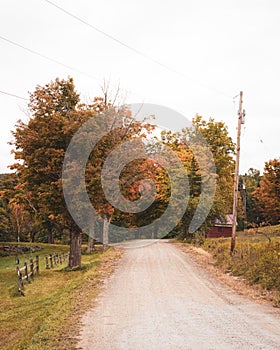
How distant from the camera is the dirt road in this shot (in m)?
7.93

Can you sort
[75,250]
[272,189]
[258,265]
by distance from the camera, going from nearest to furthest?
[258,265]
[75,250]
[272,189]

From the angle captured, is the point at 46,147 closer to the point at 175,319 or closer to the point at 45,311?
the point at 45,311

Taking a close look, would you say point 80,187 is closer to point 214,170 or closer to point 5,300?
point 5,300

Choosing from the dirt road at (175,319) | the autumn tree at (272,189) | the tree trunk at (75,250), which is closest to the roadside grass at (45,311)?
the dirt road at (175,319)

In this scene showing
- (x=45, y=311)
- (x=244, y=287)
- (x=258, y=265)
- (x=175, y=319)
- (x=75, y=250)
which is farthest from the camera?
(x=75, y=250)

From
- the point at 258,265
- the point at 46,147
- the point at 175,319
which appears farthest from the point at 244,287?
the point at 46,147

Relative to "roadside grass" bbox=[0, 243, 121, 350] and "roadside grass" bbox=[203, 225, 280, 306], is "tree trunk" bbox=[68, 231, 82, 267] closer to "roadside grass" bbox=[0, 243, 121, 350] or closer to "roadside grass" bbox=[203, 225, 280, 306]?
"roadside grass" bbox=[0, 243, 121, 350]

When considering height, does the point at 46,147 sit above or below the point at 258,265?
above

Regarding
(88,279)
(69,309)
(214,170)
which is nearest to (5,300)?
(88,279)

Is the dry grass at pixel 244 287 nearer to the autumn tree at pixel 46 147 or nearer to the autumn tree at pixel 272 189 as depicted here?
the autumn tree at pixel 46 147

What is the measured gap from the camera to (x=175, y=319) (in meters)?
9.94

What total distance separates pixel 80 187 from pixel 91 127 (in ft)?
9.71

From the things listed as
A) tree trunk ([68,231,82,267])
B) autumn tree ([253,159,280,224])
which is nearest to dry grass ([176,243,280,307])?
tree trunk ([68,231,82,267])

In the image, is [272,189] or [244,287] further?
[272,189]
